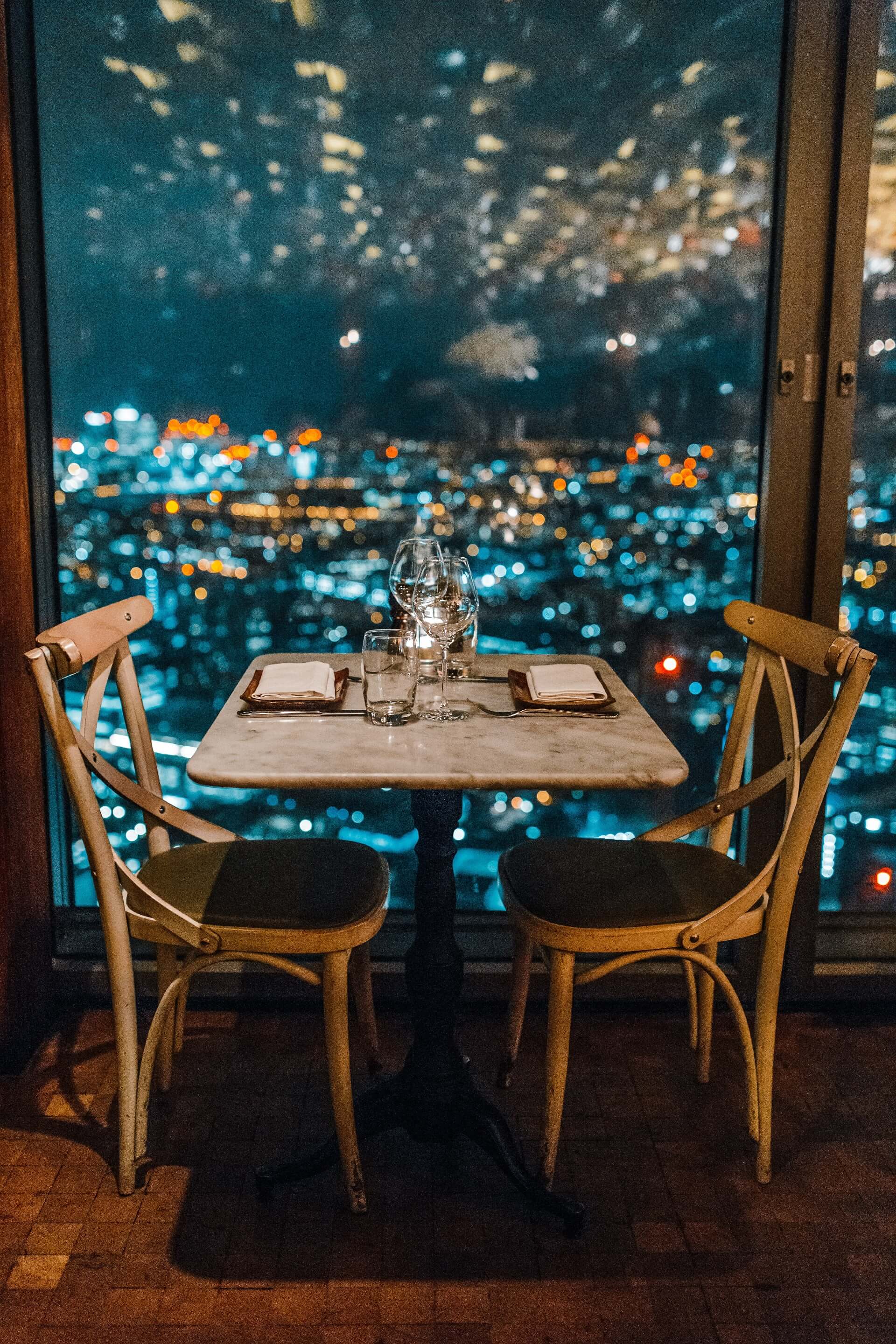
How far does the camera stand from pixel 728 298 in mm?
2424

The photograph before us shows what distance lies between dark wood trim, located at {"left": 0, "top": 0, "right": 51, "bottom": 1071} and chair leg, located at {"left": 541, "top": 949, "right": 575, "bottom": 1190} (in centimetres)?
116

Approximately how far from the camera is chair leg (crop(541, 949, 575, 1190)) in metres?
1.81

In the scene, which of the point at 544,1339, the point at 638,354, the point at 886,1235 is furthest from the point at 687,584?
the point at 544,1339

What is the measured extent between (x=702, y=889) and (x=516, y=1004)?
50 centimetres

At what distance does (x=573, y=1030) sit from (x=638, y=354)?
5.03 ft

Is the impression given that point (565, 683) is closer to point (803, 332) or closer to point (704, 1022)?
point (704, 1022)

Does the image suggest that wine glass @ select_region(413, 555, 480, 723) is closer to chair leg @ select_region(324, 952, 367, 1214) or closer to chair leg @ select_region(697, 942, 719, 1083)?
chair leg @ select_region(324, 952, 367, 1214)

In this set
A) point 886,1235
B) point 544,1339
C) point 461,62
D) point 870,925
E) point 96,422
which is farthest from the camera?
point 870,925

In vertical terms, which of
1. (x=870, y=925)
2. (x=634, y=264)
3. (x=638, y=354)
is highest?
(x=634, y=264)

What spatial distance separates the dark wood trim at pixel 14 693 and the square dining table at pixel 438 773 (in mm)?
542

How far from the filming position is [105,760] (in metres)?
1.89

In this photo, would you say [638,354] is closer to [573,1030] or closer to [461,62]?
[461,62]

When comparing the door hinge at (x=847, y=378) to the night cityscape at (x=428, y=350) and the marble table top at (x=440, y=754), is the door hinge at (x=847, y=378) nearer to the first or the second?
the night cityscape at (x=428, y=350)

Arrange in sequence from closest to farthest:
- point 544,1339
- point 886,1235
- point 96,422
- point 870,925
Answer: point 544,1339
point 886,1235
point 96,422
point 870,925
